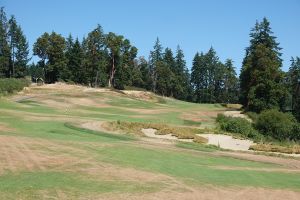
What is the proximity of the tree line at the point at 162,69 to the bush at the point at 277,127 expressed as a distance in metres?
15.0

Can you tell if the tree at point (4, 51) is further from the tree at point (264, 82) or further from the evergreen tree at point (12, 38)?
the tree at point (264, 82)

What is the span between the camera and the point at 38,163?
2008 cm

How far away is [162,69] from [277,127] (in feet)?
319

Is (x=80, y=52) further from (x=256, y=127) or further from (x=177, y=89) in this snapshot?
(x=256, y=127)

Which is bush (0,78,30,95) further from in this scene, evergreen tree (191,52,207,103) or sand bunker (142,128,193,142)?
evergreen tree (191,52,207,103)

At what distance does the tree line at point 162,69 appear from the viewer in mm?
74312

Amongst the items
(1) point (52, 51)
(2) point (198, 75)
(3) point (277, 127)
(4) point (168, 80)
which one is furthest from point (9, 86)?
(2) point (198, 75)

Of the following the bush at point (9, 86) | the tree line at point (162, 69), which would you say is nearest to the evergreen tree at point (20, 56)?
the tree line at point (162, 69)

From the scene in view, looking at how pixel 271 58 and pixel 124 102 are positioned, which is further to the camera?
pixel 124 102

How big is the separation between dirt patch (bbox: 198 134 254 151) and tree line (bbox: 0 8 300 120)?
1097 inches

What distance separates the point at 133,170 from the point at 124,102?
6732 cm

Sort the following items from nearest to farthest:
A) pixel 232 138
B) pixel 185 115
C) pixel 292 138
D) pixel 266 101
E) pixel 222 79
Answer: pixel 232 138, pixel 292 138, pixel 185 115, pixel 266 101, pixel 222 79

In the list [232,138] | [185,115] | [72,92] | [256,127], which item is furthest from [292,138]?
[72,92]

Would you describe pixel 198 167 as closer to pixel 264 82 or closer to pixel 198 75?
pixel 264 82
